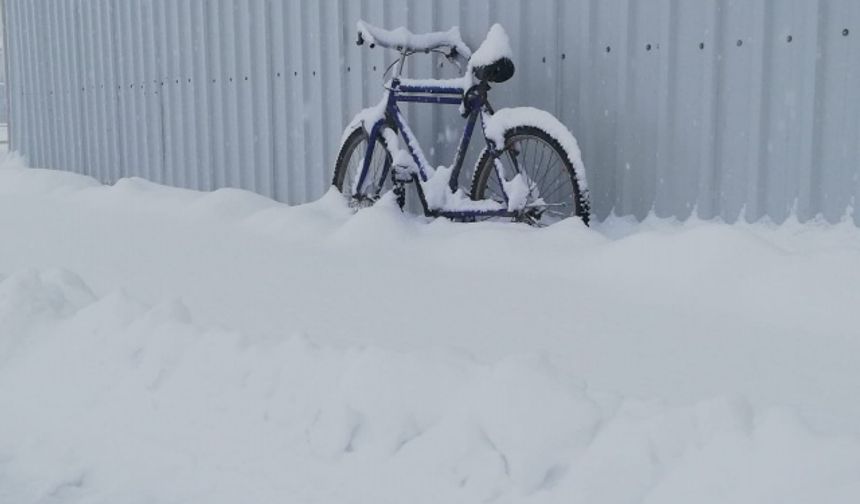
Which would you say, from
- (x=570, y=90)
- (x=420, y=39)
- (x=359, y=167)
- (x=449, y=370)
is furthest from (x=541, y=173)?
Answer: (x=449, y=370)

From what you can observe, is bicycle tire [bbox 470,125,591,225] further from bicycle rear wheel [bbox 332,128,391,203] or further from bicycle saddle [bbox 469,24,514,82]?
bicycle rear wheel [bbox 332,128,391,203]

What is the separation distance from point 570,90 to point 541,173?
0.49 metres

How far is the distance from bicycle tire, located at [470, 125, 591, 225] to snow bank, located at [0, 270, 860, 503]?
250 cm

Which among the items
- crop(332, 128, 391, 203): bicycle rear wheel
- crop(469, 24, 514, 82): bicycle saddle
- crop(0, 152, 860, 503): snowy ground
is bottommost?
crop(0, 152, 860, 503): snowy ground

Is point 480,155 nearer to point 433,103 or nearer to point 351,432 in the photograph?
point 433,103

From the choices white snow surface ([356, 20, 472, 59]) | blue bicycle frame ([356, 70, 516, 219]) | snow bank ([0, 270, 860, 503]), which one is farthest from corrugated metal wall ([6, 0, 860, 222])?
snow bank ([0, 270, 860, 503])

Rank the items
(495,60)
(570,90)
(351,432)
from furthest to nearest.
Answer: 1. (570,90)
2. (495,60)
3. (351,432)

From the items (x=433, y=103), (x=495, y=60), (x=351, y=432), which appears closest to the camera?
(x=351, y=432)

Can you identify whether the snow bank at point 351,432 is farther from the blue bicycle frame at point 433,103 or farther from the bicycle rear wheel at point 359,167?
the bicycle rear wheel at point 359,167

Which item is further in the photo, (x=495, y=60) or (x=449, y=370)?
(x=495, y=60)

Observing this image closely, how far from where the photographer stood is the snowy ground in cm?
195

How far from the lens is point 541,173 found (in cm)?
559

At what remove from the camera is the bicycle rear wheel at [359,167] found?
6.11 m

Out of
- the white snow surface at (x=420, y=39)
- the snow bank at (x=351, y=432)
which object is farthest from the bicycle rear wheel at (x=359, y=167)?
the snow bank at (x=351, y=432)
